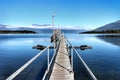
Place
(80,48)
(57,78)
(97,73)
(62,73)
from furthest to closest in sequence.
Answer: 1. (80,48)
2. (97,73)
3. (62,73)
4. (57,78)

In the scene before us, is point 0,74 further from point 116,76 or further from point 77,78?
point 116,76

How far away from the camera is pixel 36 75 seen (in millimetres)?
13469

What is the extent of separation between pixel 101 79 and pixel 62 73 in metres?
5.48

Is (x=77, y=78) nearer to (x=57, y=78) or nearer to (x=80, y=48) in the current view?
(x=57, y=78)

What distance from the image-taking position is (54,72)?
27.6ft

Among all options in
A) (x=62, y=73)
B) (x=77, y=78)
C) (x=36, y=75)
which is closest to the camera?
(x=62, y=73)

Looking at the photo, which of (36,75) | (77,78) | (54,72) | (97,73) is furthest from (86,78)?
(54,72)

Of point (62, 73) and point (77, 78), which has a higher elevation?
point (62, 73)

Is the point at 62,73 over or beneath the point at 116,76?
over

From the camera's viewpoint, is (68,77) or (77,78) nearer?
(68,77)

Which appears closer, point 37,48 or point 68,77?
point 68,77

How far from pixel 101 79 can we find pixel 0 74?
7404mm

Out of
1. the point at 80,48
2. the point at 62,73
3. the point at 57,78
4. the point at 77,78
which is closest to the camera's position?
the point at 57,78

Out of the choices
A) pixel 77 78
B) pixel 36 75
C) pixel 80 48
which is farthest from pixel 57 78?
pixel 80 48
